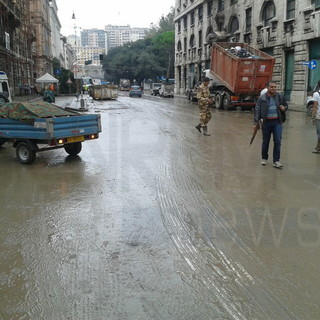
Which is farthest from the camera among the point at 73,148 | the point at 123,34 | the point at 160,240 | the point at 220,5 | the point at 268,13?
the point at 123,34

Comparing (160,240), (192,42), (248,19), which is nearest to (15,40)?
(192,42)

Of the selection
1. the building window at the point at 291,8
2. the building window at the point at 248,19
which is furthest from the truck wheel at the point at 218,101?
the building window at the point at 248,19

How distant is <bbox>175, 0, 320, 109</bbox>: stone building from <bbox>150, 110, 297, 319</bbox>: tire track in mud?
19.7 metres

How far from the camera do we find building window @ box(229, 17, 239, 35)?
37612 mm

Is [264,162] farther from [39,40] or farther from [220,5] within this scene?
[39,40]

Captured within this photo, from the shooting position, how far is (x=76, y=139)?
9.09m

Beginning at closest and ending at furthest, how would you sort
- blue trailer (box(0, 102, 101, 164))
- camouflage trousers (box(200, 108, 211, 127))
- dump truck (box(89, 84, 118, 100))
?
blue trailer (box(0, 102, 101, 164)) → camouflage trousers (box(200, 108, 211, 127)) → dump truck (box(89, 84, 118, 100))

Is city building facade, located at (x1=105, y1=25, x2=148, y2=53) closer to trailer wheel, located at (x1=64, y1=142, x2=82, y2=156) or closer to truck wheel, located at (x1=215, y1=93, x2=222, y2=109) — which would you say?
truck wheel, located at (x1=215, y1=93, x2=222, y2=109)

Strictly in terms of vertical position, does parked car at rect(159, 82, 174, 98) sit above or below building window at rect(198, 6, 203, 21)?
below

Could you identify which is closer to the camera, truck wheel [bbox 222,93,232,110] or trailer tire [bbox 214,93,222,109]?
truck wheel [bbox 222,93,232,110]

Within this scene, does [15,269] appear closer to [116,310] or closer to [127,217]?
[116,310]

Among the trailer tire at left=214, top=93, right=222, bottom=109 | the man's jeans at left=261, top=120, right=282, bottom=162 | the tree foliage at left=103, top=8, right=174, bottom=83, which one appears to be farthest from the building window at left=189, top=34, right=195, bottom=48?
the man's jeans at left=261, top=120, right=282, bottom=162

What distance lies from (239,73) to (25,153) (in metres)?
16.4

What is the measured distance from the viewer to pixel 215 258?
4078 millimetres
